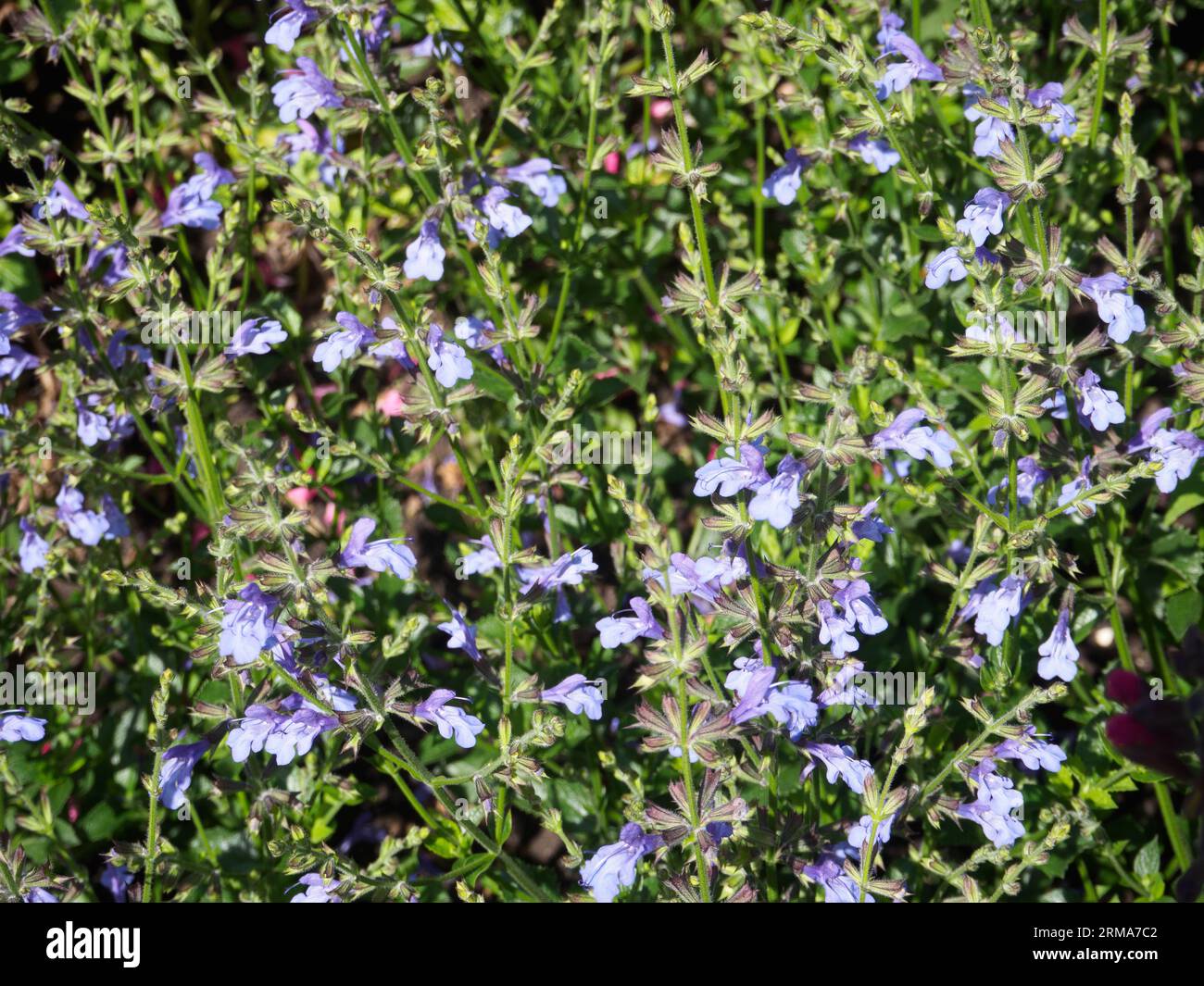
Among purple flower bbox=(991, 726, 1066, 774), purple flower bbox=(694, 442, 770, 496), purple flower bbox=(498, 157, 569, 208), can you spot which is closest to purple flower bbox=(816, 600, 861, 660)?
purple flower bbox=(694, 442, 770, 496)

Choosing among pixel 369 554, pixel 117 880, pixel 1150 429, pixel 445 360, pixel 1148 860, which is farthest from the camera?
pixel 117 880

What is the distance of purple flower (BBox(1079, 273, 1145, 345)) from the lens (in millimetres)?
2572

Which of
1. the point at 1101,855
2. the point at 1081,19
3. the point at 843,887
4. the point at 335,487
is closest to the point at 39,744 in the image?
the point at 335,487

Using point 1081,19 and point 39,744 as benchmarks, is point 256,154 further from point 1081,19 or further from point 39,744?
point 1081,19

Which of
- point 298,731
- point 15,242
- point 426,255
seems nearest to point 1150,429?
point 426,255

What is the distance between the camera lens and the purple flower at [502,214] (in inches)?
121

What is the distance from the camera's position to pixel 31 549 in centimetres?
342

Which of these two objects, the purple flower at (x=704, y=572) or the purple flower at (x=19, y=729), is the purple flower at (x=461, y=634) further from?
the purple flower at (x=19, y=729)

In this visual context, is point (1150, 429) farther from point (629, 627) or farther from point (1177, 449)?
point (629, 627)

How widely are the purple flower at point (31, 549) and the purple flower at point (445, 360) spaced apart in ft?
4.85

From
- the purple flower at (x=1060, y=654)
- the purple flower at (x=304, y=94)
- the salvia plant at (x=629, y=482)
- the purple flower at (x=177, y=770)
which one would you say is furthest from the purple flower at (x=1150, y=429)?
the purple flower at (x=177, y=770)

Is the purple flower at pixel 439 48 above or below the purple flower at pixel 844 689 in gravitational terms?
above

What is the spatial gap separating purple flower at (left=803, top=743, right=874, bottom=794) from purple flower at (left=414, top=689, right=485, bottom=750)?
72 centimetres

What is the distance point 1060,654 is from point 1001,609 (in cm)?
22
